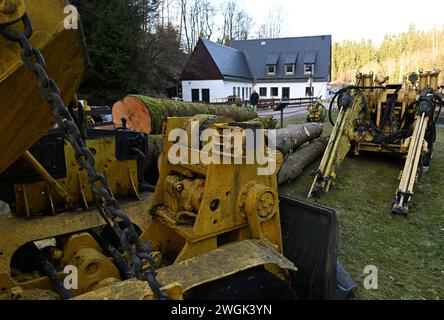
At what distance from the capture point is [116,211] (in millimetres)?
1264

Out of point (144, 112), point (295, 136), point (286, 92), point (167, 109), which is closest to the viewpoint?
point (144, 112)

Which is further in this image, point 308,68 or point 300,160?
point 308,68

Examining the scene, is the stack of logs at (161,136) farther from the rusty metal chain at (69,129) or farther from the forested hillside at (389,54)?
the forested hillside at (389,54)

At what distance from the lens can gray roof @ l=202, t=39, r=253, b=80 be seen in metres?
35.3

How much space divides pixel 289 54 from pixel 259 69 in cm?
365

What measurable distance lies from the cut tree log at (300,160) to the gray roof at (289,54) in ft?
97.7

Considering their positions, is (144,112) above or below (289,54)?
below

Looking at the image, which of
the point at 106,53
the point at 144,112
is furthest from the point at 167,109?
the point at 106,53

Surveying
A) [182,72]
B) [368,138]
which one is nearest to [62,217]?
[368,138]

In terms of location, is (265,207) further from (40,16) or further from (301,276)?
(40,16)

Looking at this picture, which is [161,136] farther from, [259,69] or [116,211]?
[259,69]

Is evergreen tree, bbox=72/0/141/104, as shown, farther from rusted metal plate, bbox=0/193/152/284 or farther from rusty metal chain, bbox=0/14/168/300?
rusty metal chain, bbox=0/14/168/300

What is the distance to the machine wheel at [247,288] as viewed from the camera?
1.97m

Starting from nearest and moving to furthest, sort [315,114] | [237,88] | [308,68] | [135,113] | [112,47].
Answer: [135,113]
[315,114]
[112,47]
[237,88]
[308,68]
